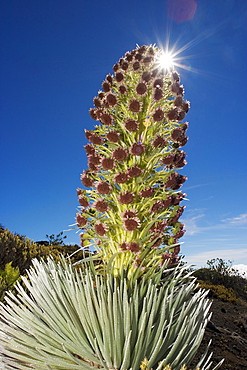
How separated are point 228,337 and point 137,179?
5.51 m

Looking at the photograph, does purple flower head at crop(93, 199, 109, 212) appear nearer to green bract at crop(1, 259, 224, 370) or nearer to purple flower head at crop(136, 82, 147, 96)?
green bract at crop(1, 259, 224, 370)

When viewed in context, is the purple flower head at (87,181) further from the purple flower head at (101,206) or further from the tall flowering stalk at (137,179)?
the purple flower head at (101,206)

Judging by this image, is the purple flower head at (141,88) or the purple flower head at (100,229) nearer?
the purple flower head at (100,229)

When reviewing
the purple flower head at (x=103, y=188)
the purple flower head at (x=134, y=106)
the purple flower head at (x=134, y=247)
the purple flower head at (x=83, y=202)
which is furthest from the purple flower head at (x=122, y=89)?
the purple flower head at (x=134, y=247)

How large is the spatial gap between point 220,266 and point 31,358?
555 inches

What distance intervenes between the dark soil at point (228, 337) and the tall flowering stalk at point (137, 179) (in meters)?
2.86

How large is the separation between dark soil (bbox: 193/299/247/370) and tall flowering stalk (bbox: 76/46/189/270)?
286 centimetres

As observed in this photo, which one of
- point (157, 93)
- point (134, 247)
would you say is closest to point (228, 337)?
point (134, 247)

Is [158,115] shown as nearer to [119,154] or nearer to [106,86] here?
[119,154]

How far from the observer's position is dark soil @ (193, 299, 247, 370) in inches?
195

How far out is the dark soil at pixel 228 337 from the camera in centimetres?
496

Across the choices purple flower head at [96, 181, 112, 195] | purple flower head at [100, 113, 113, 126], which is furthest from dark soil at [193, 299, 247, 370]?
purple flower head at [100, 113, 113, 126]

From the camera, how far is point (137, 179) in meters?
2.36

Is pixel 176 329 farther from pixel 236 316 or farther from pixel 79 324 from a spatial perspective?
pixel 236 316
